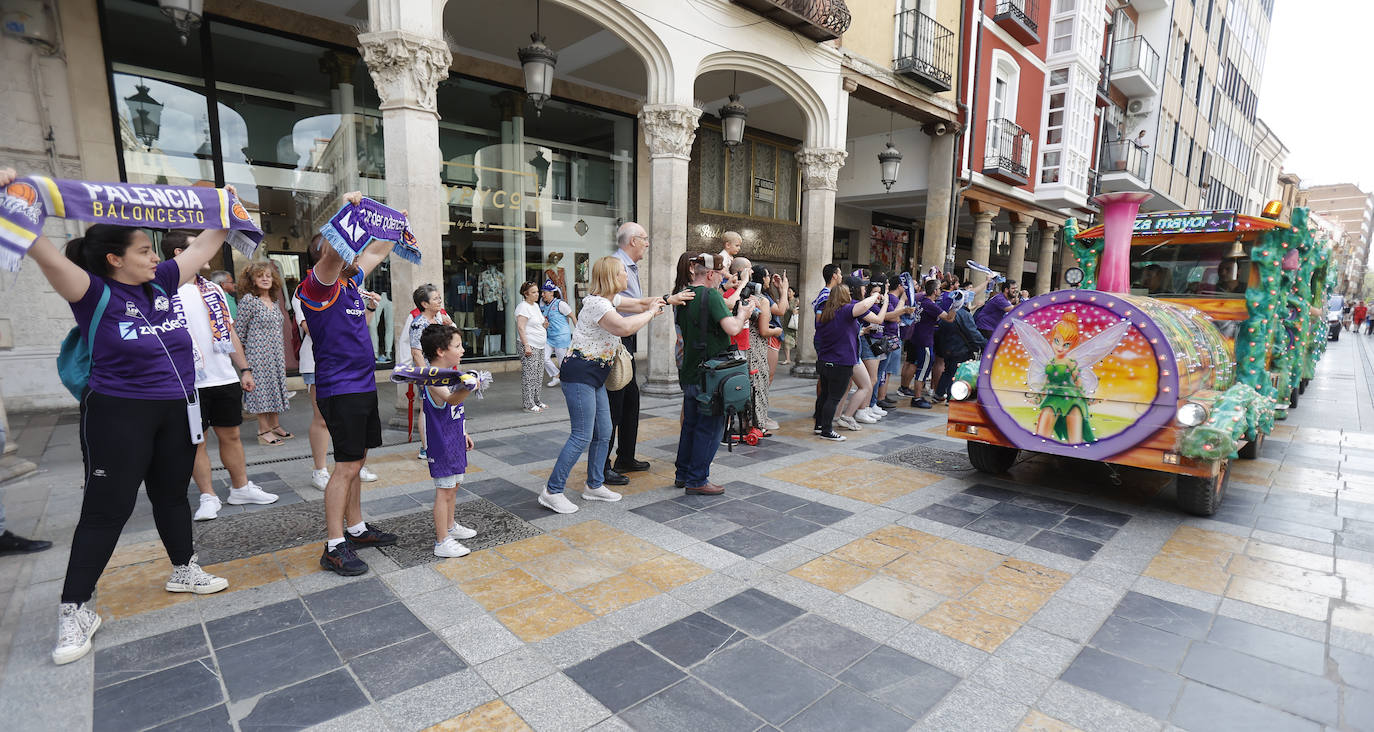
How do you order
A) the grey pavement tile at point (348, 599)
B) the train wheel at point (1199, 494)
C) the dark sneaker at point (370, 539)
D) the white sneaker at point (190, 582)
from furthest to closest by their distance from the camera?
the train wheel at point (1199, 494), the dark sneaker at point (370, 539), the white sneaker at point (190, 582), the grey pavement tile at point (348, 599)

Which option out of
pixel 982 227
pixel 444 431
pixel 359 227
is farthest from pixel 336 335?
pixel 982 227

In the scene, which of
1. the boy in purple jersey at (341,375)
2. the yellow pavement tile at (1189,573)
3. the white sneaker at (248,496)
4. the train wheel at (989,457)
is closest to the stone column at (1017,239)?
the train wheel at (989,457)

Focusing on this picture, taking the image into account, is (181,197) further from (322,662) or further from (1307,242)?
(1307,242)

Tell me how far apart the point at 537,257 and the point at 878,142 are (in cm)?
A: 962

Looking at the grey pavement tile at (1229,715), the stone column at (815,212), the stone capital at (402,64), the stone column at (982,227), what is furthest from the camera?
the stone column at (982,227)

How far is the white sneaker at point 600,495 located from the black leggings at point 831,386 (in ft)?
9.38

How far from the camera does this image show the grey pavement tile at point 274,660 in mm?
2406

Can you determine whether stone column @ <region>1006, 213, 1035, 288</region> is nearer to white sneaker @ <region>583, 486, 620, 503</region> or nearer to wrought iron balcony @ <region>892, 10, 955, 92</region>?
wrought iron balcony @ <region>892, 10, 955, 92</region>

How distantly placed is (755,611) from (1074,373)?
10.4ft

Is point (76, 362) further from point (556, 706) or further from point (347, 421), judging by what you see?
point (556, 706)

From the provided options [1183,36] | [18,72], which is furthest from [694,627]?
[1183,36]

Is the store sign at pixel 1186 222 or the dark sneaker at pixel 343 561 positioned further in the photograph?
the store sign at pixel 1186 222

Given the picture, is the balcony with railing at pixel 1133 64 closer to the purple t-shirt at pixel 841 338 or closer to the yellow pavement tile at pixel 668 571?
the purple t-shirt at pixel 841 338

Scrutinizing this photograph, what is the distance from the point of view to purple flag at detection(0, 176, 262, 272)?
2.14 meters
